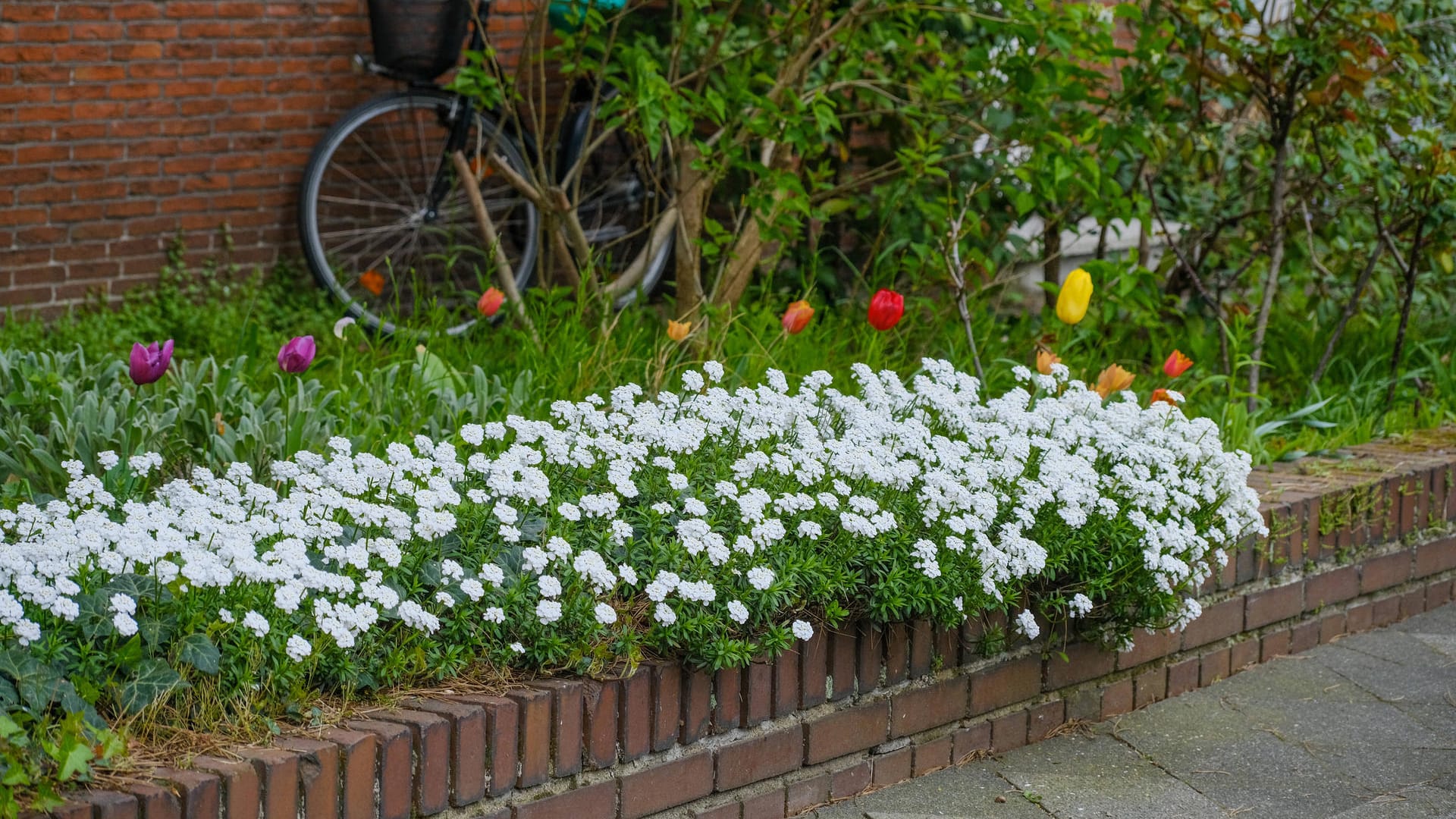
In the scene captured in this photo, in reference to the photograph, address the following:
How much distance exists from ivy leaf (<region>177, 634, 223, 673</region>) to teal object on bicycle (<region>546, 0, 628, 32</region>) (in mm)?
2525

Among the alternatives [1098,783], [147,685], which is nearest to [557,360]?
[1098,783]

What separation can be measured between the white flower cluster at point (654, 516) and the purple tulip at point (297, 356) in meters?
0.25

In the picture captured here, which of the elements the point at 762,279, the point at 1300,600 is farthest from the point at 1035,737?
the point at 762,279

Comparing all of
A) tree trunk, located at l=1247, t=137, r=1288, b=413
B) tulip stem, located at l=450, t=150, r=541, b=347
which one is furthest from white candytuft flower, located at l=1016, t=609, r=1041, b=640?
tree trunk, located at l=1247, t=137, r=1288, b=413

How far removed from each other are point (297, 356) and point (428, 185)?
2751 millimetres

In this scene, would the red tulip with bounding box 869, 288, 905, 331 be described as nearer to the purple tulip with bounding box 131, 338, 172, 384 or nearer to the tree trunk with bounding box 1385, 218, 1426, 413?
the purple tulip with bounding box 131, 338, 172, 384

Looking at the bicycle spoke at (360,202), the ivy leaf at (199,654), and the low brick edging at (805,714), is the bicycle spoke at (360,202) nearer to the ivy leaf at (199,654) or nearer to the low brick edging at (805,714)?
the low brick edging at (805,714)

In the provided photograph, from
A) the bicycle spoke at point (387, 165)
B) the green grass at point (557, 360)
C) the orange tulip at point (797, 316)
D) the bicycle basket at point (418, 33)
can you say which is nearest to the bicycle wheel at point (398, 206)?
the bicycle spoke at point (387, 165)

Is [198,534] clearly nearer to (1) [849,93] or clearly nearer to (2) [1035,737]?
(2) [1035,737]

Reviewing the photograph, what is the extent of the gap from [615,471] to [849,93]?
298 centimetres

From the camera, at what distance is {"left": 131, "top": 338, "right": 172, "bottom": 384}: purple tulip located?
9.13 ft

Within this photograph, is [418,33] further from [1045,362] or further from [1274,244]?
[1274,244]

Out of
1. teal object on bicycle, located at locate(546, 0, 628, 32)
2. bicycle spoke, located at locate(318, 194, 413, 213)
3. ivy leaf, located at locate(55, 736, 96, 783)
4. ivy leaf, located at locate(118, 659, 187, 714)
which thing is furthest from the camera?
bicycle spoke, located at locate(318, 194, 413, 213)

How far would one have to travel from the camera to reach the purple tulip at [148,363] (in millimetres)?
2783
